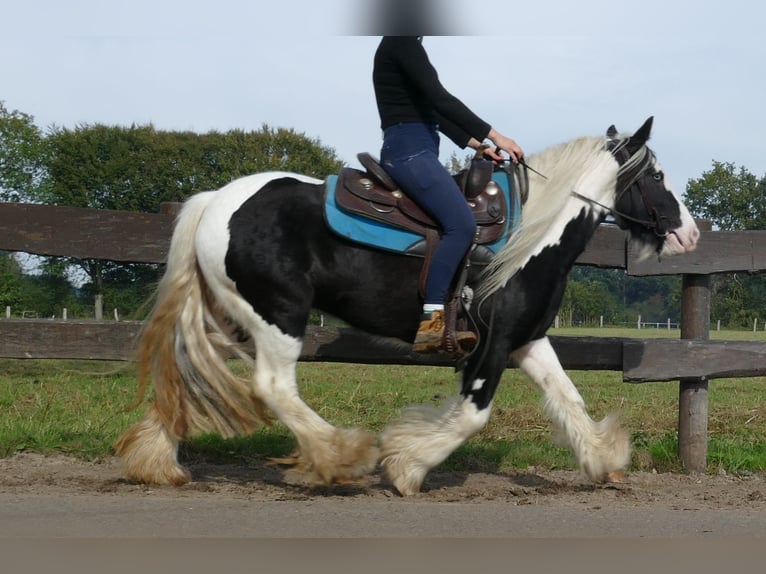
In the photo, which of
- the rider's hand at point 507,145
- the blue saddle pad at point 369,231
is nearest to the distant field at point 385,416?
the blue saddle pad at point 369,231

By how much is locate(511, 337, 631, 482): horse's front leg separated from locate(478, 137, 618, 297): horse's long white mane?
2.06 feet

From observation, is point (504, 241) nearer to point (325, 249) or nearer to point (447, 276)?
point (447, 276)

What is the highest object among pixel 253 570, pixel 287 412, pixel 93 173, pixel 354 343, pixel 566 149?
pixel 93 173

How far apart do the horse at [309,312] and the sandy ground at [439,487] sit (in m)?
0.15

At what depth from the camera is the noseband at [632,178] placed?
541 cm

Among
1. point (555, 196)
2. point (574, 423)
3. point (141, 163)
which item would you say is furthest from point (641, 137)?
point (141, 163)

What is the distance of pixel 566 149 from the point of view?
18.2ft

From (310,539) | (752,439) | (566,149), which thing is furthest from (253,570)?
(752,439)

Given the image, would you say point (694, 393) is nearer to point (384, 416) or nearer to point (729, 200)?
point (384, 416)

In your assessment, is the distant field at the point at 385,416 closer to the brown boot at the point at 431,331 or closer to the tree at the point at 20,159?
the brown boot at the point at 431,331

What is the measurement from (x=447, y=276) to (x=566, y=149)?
123cm

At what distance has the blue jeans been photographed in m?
4.97

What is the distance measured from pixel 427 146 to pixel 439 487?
2001mm

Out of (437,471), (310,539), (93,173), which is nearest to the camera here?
(310,539)
